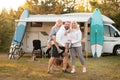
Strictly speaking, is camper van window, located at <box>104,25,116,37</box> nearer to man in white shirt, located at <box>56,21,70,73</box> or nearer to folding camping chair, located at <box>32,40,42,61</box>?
folding camping chair, located at <box>32,40,42,61</box>

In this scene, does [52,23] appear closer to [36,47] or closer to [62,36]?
[36,47]

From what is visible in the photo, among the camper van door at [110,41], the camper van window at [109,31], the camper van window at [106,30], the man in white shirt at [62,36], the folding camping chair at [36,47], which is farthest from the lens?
the camper van window at [106,30]

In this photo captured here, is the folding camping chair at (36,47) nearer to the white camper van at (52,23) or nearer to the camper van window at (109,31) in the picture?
the white camper van at (52,23)

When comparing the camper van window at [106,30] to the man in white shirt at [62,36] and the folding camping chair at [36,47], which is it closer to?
the folding camping chair at [36,47]

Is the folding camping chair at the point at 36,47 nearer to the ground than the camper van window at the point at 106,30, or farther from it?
nearer to the ground

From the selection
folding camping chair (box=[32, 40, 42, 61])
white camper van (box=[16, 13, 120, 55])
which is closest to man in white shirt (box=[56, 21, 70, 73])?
folding camping chair (box=[32, 40, 42, 61])

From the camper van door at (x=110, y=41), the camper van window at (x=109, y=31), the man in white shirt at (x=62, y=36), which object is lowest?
the camper van door at (x=110, y=41)

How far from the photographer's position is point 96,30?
2012cm

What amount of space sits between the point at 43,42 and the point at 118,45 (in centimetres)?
427

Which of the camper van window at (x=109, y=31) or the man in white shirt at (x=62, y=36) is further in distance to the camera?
the camper van window at (x=109, y=31)

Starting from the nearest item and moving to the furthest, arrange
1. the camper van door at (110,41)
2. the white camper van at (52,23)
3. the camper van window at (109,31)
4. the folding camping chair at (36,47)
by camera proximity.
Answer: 1. the folding camping chair at (36,47)
2. the white camper van at (52,23)
3. the camper van door at (110,41)
4. the camper van window at (109,31)

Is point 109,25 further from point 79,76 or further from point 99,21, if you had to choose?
point 79,76

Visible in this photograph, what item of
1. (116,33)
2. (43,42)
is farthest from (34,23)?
(116,33)

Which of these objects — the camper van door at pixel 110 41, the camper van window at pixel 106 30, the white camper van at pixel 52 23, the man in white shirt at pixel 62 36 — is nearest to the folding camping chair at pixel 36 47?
the white camper van at pixel 52 23
